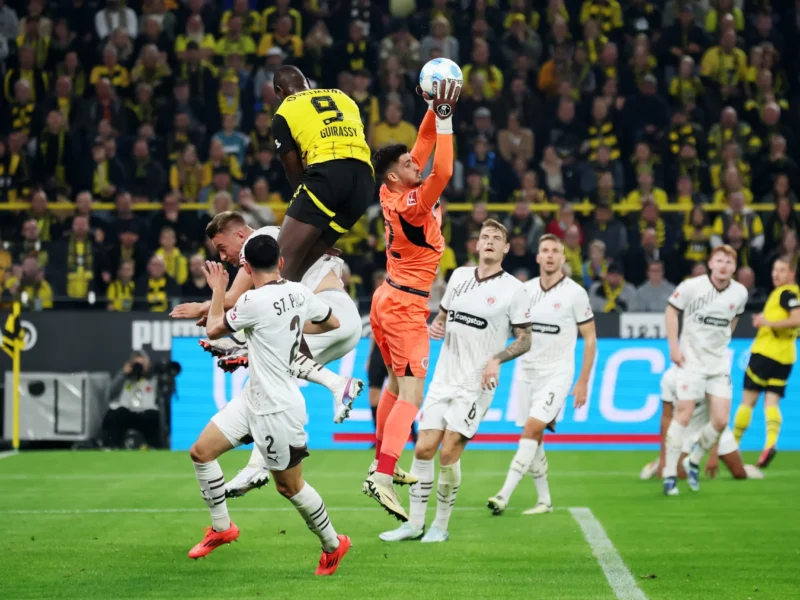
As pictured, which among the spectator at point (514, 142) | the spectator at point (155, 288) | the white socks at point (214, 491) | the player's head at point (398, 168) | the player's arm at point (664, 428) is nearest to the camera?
the white socks at point (214, 491)

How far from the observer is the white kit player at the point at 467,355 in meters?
9.88

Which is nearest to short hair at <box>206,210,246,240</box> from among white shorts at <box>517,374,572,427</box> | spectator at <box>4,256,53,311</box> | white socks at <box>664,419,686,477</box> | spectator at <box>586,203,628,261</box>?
white shorts at <box>517,374,572,427</box>

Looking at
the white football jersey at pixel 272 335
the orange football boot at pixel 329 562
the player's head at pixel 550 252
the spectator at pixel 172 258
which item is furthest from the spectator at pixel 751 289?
the white football jersey at pixel 272 335

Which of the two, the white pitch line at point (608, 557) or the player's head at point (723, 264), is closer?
the white pitch line at point (608, 557)

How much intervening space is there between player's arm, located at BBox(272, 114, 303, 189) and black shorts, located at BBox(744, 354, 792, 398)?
8.39 m

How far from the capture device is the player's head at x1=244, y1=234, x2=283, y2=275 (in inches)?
306

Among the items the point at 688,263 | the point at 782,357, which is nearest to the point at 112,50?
the point at 688,263

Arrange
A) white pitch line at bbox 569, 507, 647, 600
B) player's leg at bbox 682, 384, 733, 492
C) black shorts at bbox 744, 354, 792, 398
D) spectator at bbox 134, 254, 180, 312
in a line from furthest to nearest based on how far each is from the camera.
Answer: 1. spectator at bbox 134, 254, 180, 312
2. black shorts at bbox 744, 354, 792, 398
3. player's leg at bbox 682, 384, 733, 492
4. white pitch line at bbox 569, 507, 647, 600

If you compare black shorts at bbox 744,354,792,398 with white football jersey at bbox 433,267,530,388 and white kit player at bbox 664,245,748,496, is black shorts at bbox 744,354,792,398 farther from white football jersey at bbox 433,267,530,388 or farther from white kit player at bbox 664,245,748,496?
white football jersey at bbox 433,267,530,388

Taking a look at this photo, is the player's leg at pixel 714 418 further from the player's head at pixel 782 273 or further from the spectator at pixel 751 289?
the spectator at pixel 751 289

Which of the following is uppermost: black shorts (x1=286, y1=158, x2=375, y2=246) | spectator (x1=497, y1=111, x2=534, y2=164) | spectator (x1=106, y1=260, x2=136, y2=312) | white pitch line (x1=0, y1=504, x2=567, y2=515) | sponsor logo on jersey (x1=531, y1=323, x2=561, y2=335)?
spectator (x1=497, y1=111, x2=534, y2=164)

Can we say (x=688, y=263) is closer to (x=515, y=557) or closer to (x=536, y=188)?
(x=536, y=188)

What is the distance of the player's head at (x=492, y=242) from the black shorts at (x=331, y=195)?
1.52m

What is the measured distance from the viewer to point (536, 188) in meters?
20.2
